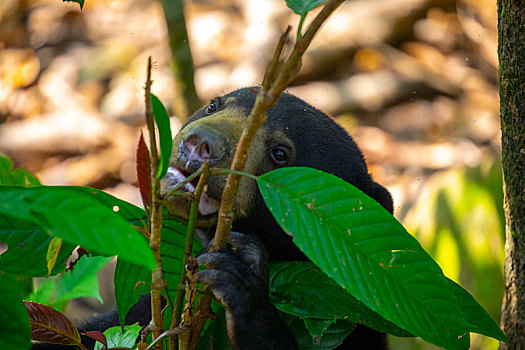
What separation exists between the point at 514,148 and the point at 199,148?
1184mm

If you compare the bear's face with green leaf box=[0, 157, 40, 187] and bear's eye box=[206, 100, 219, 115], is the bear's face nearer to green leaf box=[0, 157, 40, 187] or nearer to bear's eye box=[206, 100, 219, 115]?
bear's eye box=[206, 100, 219, 115]

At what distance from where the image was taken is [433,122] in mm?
8211

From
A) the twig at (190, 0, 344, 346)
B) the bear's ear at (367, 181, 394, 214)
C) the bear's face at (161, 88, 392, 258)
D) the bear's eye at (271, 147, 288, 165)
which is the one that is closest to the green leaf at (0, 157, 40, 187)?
the bear's face at (161, 88, 392, 258)

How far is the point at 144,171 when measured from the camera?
4.62 feet

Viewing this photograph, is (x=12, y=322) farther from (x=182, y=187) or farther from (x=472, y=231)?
(x=472, y=231)

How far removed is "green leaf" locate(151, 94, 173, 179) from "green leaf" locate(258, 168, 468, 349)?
24 centimetres

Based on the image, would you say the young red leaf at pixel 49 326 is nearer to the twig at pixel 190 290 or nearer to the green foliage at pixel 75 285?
the twig at pixel 190 290

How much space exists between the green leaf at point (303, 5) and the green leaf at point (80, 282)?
2099 millimetres

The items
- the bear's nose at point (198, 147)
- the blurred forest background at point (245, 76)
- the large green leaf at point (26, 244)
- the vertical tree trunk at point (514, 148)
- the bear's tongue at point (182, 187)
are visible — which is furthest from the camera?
the blurred forest background at point (245, 76)

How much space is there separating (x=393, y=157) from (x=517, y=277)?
5494 mm

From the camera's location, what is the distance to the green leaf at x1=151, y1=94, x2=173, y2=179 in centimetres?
142

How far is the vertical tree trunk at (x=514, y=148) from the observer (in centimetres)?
219

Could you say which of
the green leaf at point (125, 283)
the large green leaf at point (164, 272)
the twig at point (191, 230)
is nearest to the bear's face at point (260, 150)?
the large green leaf at point (164, 272)

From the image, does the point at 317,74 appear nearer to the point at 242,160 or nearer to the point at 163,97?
the point at 163,97
